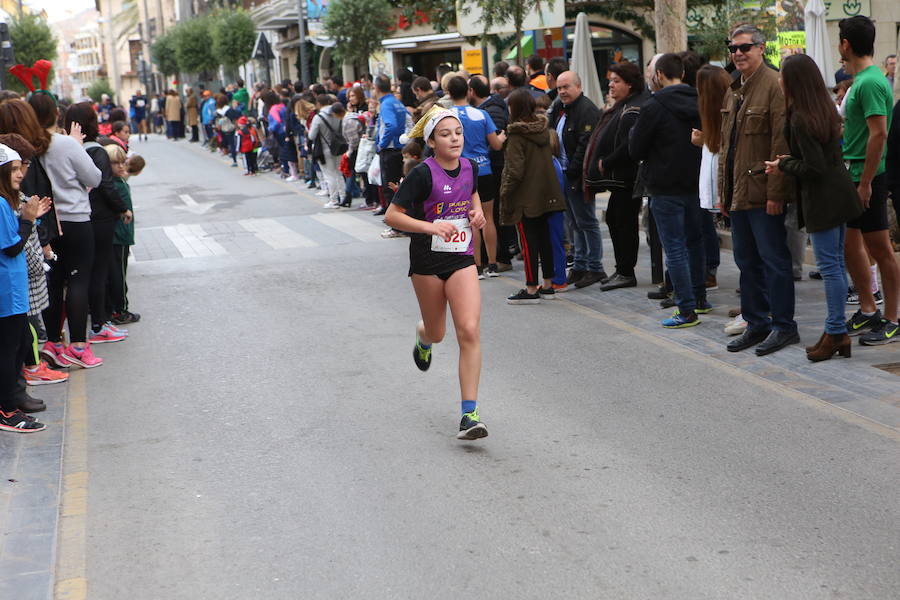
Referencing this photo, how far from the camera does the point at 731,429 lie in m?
6.27

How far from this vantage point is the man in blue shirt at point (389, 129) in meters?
16.3

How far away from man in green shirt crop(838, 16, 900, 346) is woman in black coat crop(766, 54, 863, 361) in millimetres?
340

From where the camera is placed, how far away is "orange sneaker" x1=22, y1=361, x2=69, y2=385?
821cm

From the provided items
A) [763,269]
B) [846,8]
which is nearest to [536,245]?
[763,269]

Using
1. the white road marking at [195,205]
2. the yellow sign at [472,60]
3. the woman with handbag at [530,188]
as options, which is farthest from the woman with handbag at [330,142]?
the woman with handbag at [530,188]

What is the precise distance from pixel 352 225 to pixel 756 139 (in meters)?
9.80

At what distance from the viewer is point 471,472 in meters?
5.79

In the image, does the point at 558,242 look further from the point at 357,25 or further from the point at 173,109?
the point at 173,109

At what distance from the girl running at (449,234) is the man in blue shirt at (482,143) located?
4340mm

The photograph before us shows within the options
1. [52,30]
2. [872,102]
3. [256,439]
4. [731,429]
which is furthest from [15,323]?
[52,30]

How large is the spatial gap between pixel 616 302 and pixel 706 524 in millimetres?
5360

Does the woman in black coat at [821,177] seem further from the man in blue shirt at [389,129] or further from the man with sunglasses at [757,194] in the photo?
the man in blue shirt at [389,129]

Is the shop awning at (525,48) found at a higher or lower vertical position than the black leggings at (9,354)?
higher

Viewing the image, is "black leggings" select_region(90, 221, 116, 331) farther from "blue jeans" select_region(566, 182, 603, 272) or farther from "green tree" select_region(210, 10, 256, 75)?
"green tree" select_region(210, 10, 256, 75)
